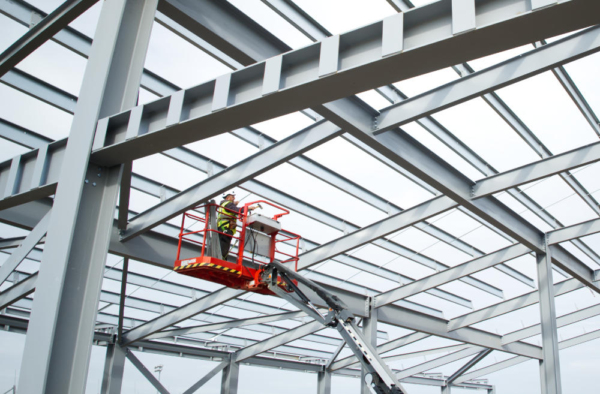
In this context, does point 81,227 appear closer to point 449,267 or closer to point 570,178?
point 570,178

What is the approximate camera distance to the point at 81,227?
22.6 ft

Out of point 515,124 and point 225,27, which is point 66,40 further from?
point 515,124

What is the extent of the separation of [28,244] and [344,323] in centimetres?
576

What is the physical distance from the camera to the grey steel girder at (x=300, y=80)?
5266 millimetres

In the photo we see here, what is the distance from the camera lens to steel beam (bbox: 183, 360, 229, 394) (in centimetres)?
2128

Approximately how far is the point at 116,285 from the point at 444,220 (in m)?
9.79

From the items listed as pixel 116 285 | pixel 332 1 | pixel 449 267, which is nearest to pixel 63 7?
pixel 332 1

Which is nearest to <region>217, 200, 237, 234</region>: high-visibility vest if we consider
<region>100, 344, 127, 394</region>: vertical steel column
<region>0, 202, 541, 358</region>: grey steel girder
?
<region>0, 202, 541, 358</region>: grey steel girder

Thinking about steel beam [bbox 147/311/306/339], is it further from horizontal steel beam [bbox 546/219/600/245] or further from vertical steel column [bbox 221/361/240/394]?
horizontal steel beam [bbox 546/219/600/245]

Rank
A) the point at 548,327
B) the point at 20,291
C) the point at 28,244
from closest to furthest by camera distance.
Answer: the point at 28,244 < the point at 20,291 < the point at 548,327

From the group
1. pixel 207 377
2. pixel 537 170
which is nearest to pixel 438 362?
pixel 207 377

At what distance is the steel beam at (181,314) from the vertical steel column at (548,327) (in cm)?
841

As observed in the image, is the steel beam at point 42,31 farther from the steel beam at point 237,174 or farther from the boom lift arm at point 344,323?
the boom lift arm at point 344,323

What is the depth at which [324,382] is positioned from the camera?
2714cm
